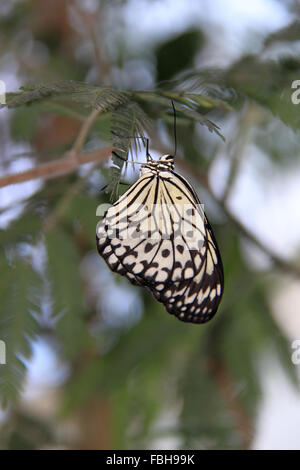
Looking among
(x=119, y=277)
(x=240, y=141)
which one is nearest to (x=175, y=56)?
(x=240, y=141)

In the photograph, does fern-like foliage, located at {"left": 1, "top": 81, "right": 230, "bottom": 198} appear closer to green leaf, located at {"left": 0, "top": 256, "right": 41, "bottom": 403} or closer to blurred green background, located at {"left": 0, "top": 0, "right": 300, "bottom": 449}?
blurred green background, located at {"left": 0, "top": 0, "right": 300, "bottom": 449}

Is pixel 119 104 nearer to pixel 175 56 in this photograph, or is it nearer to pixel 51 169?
pixel 51 169

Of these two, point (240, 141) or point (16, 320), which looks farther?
point (240, 141)

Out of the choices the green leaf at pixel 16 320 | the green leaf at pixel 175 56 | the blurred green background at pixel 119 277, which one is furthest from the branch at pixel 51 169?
the green leaf at pixel 175 56

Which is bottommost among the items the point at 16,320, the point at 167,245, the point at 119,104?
the point at 16,320

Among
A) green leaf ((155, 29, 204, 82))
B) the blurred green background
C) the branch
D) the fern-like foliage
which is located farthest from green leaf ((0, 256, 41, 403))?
green leaf ((155, 29, 204, 82))
